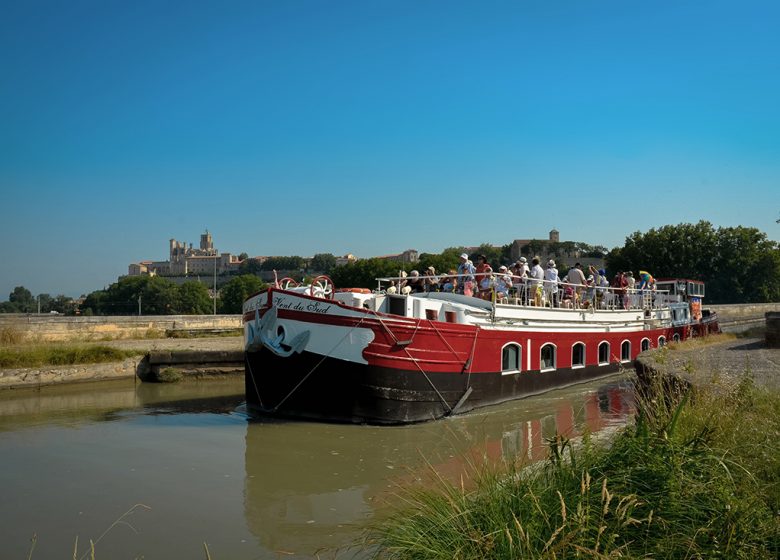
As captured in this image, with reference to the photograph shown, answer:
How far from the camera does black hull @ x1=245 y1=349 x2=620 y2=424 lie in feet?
44.4

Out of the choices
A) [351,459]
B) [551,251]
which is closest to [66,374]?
[351,459]

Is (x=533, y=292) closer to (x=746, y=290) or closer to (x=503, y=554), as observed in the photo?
(x=503, y=554)

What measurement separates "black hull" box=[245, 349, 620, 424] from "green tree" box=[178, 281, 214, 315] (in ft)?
267

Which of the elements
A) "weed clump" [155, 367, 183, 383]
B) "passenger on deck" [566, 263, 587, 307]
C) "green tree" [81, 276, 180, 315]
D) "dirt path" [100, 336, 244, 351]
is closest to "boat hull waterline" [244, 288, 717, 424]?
"passenger on deck" [566, 263, 587, 307]

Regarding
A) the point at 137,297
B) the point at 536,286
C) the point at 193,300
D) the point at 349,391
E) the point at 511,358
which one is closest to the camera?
the point at 349,391

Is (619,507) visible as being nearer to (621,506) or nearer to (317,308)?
(621,506)

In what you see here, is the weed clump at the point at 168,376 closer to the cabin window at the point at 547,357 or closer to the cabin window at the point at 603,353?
the cabin window at the point at 547,357

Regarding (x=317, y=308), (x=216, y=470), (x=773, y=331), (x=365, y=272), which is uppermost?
(x=365, y=272)

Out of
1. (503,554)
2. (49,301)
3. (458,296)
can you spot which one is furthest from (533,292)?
(49,301)

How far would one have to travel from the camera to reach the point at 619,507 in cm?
374

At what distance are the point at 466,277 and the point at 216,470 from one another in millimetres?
9502

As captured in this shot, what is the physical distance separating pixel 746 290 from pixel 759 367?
59.6m

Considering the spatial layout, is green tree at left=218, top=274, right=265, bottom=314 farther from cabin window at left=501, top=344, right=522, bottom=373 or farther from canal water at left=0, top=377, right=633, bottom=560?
cabin window at left=501, top=344, right=522, bottom=373

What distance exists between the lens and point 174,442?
13.0 meters
